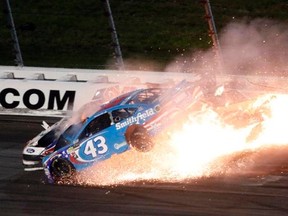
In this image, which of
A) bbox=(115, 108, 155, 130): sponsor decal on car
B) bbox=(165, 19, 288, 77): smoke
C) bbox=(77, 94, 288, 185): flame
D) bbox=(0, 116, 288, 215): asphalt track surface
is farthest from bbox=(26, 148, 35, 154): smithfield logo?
bbox=(165, 19, 288, 77): smoke

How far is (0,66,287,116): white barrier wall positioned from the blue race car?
140 inches

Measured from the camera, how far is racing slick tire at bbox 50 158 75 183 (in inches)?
631

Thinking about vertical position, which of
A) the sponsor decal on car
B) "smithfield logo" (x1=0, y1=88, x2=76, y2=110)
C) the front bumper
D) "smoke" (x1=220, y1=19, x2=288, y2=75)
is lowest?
the front bumper

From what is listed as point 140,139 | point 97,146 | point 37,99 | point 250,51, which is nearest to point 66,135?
point 97,146

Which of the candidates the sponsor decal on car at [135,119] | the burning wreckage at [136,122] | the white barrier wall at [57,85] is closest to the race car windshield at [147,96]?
the burning wreckage at [136,122]

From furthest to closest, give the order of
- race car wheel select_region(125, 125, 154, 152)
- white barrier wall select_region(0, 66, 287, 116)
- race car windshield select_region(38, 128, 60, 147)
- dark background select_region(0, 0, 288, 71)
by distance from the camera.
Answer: dark background select_region(0, 0, 288, 71), white barrier wall select_region(0, 66, 287, 116), race car windshield select_region(38, 128, 60, 147), race car wheel select_region(125, 125, 154, 152)

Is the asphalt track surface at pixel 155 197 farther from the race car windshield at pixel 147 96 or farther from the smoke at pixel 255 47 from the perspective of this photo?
the smoke at pixel 255 47

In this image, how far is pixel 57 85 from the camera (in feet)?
70.0

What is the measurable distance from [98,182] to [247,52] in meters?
12.1

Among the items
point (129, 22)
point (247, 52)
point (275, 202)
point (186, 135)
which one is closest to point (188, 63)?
point (247, 52)

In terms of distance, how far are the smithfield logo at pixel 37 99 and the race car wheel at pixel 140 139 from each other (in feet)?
17.6

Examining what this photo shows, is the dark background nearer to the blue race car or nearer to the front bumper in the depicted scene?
the front bumper

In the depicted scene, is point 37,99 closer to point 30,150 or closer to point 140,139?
point 30,150

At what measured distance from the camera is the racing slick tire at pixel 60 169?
16016mm
